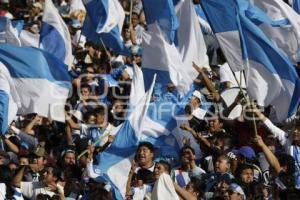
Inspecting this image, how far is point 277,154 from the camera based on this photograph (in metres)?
14.4

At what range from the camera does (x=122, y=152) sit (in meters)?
14.0

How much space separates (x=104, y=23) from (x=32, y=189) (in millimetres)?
3288

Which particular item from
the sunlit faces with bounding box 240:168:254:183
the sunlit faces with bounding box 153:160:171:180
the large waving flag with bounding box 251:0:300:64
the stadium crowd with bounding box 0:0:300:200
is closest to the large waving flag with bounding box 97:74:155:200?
the stadium crowd with bounding box 0:0:300:200

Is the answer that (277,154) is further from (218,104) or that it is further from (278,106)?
(218,104)

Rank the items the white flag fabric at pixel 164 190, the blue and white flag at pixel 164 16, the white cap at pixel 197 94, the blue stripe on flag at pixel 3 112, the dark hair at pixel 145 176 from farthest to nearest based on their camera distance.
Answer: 1. the white cap at pixel 197 94
2. the blue and white flag at pixel 164 16
3. the blue stripe on flag at pixel 3 112
4. the dark hair at pixel 145 176
5. the white flag fabric at pixel 164 190

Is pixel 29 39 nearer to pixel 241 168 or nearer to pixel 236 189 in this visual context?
pixel 241 168

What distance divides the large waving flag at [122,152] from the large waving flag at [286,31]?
221 cm

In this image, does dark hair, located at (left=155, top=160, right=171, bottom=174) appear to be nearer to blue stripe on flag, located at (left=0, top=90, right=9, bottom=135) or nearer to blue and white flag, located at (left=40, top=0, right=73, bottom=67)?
blue stripe on flag, located at (left=0, top=90, right=9, bottom=135)

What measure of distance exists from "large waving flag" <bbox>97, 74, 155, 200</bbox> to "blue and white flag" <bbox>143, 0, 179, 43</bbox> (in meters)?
1.46

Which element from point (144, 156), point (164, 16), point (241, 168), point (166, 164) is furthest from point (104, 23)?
point (241, 168)

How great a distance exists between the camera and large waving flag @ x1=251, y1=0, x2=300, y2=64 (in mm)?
16016

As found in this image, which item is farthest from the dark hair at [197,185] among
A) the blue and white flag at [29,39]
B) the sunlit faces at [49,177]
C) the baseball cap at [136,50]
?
the blue and white flag at [29,39]

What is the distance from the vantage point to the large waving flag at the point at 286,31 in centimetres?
1602

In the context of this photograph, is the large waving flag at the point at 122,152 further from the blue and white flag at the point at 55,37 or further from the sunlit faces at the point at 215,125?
the blue and white flag at the point at 55,37
